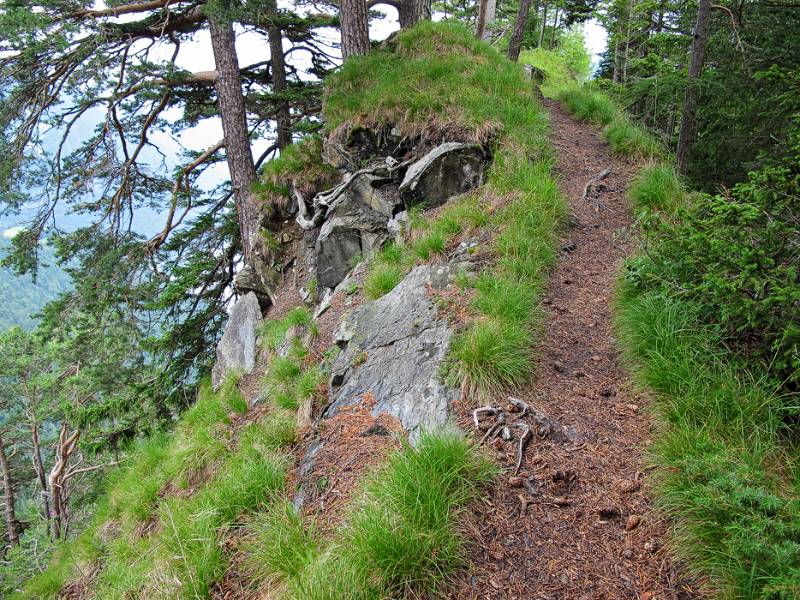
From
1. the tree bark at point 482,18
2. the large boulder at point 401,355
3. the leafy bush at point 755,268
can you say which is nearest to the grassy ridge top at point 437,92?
the large boulder at point 401,355

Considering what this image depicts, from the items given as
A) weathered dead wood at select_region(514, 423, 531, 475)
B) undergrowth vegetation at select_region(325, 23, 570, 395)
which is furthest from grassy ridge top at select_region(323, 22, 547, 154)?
weathered dead wood at select_region(514, 423, 531, 475)

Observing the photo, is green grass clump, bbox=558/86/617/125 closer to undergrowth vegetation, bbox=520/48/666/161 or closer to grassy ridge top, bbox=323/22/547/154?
undergrowth vegetation, bbox=520/48/666/161

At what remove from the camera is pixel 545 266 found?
4.68 m

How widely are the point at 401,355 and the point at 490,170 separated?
3.37m

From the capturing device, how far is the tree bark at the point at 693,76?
6262mm

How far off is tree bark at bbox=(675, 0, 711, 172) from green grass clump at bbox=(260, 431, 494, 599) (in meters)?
6.10

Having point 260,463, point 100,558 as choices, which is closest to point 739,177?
point 260,463

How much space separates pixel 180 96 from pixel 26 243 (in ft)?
13.1

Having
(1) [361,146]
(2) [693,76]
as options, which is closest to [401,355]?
(1) [361,146]

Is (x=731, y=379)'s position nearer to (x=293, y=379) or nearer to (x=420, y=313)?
(x=420, y=313)

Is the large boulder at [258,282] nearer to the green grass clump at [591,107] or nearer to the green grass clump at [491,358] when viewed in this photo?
the green grass clump at [491,358]

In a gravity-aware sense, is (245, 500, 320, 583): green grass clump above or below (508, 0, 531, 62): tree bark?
below

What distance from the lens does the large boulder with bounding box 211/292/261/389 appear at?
6.85 meters

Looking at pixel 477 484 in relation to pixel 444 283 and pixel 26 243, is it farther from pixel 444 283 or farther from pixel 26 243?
pixel 26 243
